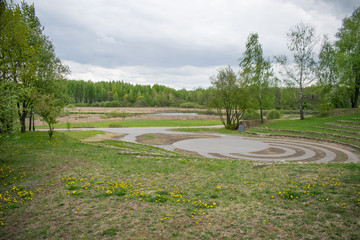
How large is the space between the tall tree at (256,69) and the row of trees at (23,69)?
30.2m

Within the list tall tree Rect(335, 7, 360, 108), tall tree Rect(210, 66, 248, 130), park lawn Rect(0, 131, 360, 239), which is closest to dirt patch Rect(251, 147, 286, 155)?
park lawn Rect(0, 131, 360, 239)

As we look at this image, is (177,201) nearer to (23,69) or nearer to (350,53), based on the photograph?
(23,69)

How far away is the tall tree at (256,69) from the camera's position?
125ft

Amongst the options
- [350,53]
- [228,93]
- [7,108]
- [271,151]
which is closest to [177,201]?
[7,108]

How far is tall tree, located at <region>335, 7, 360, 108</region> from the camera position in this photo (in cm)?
3088

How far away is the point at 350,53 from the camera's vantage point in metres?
32.1

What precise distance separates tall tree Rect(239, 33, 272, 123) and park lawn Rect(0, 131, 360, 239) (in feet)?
93.9

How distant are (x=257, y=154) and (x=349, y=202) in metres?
10.9

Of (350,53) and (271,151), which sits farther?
(350,53)

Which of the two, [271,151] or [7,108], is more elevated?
[7,108]

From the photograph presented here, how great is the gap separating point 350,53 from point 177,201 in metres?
38.6

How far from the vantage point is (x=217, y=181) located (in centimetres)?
977

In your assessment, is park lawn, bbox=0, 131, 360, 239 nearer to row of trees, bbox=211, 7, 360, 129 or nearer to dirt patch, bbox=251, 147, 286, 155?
dirt patch, bbox=251, 147, 286, 155

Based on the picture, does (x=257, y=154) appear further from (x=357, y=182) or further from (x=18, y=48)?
(x=18, y=48)
